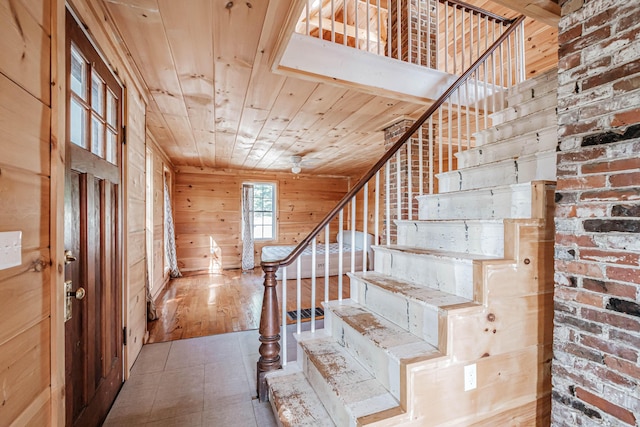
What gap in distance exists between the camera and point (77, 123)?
132cm

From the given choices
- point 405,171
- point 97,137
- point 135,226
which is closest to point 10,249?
point 97,137

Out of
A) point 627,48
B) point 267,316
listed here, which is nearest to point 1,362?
point 267,316

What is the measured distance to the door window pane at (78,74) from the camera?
128 centimetres

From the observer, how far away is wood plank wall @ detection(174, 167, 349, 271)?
19.1 feet

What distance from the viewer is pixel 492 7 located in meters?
3.24

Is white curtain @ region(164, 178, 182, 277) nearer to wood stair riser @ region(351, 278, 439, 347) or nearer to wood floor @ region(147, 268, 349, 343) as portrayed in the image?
wood floor @ region(147, 268, 349, 343)

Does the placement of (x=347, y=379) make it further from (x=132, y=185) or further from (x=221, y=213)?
(x=221, y=213)

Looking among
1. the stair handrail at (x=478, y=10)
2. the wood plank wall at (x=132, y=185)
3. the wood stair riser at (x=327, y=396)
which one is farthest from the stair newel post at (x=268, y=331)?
the stair handrail at (x=478, y=10)

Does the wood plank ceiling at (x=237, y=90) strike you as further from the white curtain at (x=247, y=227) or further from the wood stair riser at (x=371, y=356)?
the wood stair riser at (x=371, y=356)

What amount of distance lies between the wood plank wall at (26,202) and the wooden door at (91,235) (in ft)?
0.74

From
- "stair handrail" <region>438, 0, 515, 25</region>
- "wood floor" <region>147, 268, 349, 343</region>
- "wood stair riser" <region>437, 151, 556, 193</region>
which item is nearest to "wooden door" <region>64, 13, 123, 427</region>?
"wood floor" <region>147, 268, 349, 343</region>

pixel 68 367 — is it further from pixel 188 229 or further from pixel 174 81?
pixel 188 229

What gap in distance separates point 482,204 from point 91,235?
2.33 m

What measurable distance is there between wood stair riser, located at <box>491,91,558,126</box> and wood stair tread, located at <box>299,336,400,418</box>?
2152 mm
